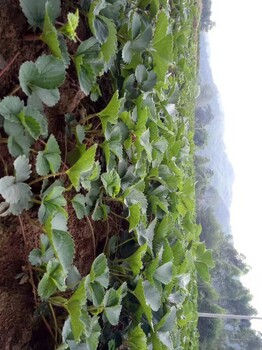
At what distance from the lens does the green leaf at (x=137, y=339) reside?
109cm

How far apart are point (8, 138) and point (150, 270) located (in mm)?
591

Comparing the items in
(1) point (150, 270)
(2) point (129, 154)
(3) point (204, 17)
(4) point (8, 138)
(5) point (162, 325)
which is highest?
(4) point (8, 138)

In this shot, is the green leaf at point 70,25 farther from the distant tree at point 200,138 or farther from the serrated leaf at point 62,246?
the distant tree at point 200,138

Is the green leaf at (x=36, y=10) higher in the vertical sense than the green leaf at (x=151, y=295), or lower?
higher

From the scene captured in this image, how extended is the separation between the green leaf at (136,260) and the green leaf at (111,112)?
33 centimetres

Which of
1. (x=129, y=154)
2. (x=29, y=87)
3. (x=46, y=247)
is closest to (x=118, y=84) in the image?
(x=129, y=154)

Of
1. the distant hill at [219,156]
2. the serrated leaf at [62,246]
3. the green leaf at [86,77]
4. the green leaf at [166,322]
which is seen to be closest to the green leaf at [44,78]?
the green leaf at [86,77]

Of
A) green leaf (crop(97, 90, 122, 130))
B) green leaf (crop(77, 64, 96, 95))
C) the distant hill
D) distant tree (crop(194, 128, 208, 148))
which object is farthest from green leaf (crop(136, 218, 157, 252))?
the distant hill

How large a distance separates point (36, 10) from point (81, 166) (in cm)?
30

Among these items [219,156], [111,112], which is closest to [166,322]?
[111,112]

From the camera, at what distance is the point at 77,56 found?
2.97 feet

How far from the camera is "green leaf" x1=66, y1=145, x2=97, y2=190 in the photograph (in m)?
0.86

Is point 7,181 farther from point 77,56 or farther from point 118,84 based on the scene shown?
point 118,84

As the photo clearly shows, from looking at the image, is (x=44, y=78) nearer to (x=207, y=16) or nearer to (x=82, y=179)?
(x=82, y=179)
